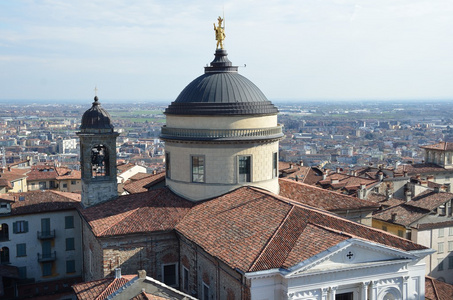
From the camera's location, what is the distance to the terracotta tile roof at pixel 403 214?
3906 cm

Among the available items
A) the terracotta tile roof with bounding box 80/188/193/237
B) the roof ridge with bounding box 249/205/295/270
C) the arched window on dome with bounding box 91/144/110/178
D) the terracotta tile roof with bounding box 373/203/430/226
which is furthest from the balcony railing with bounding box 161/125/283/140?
the terracotta tile roof with bounding box 373/203/430/226

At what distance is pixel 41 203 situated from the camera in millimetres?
36875

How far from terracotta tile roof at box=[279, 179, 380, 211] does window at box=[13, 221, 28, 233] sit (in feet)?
54.8

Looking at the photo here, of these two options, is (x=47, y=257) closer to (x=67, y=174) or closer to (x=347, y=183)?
(x=347, y=183)

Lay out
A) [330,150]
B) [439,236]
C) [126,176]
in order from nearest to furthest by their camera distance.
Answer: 1. [439,236]
2. [126,176]
3. [330,150]

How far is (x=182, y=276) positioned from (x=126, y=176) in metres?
41.4

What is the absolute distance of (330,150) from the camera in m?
176

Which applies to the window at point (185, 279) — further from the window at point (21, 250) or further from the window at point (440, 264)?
the window at point (440, 264)

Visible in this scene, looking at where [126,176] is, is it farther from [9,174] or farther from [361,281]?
[361,281]

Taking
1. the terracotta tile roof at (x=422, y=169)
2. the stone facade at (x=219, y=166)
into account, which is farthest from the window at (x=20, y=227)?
the terracotta tile roof at (x=422, y=169)

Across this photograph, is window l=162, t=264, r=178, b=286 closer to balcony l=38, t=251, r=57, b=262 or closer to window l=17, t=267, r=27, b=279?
balcony l=38, t=251, r=57, b=262

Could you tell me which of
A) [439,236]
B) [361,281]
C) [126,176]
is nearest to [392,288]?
[361,281]

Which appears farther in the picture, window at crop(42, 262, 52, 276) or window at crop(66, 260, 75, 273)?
window at crop(66, 260, 75, 273)

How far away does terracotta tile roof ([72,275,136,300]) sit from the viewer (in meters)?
21.1
